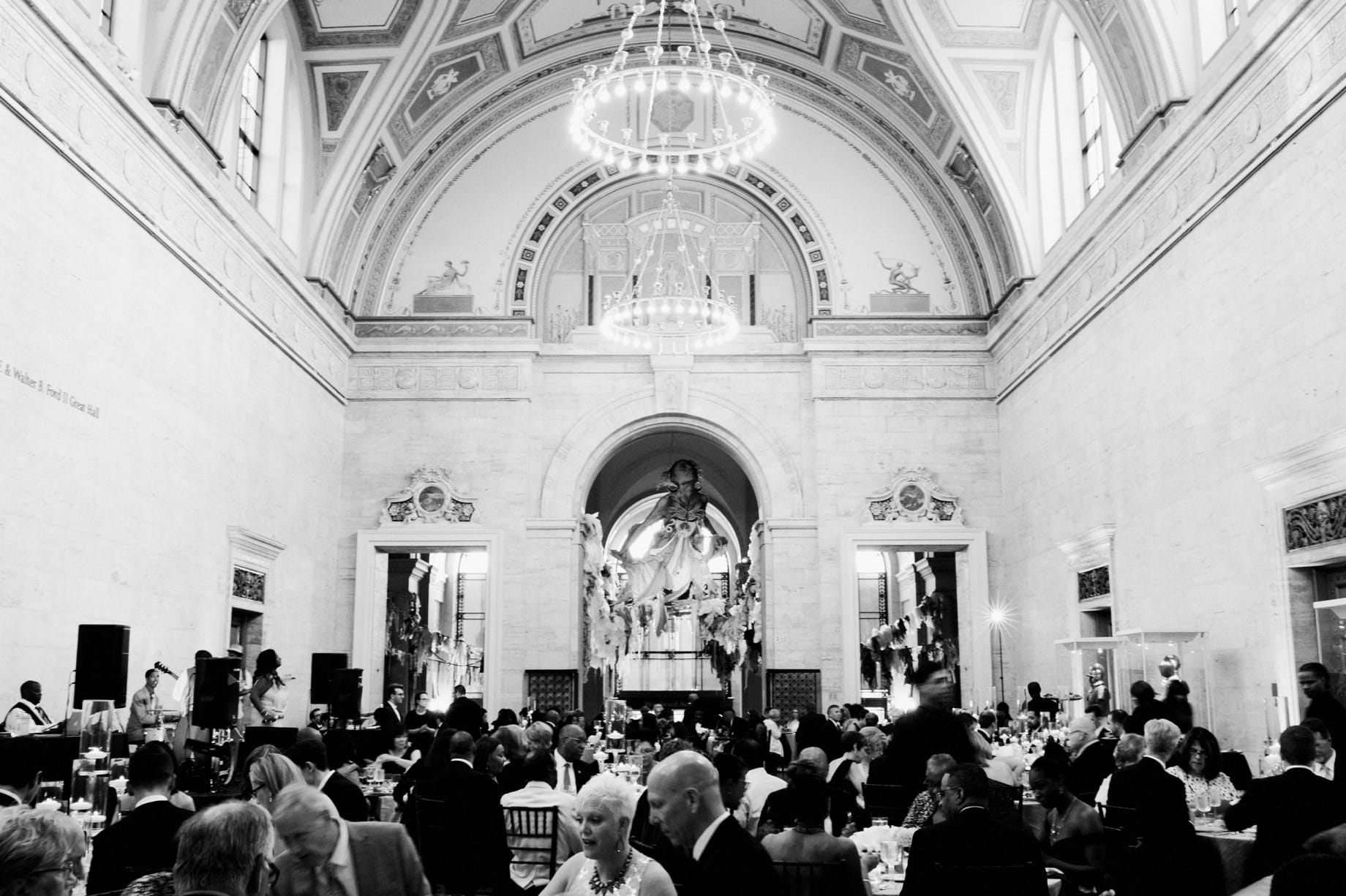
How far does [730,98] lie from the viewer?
1944 centimetres

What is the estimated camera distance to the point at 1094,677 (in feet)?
42.5

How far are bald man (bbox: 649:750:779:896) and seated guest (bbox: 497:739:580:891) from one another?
98.0 inches

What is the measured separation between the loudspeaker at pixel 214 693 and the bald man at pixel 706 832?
7.21 metres

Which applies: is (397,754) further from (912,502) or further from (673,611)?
(673,611)

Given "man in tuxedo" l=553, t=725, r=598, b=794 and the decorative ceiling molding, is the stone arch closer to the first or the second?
the decorative ceiling molding

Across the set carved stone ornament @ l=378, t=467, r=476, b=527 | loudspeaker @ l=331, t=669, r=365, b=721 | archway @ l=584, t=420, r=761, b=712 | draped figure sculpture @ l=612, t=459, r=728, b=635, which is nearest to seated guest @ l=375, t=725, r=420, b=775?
loudspeaker @ l=331, t=669, r=365, b=721

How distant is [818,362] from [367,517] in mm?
7130

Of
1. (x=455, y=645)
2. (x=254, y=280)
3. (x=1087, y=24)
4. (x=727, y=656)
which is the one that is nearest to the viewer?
(x=1087, y=24)

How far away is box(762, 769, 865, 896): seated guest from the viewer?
429 cm

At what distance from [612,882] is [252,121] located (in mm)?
13826

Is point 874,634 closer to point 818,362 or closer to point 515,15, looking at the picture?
point 818,362

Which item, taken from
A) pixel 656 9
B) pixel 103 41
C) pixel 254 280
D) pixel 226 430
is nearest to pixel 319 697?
pixel 226 430

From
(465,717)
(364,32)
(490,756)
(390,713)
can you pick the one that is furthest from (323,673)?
(465,717)

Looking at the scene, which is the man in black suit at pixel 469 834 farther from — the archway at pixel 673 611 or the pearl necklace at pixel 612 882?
the archway at pixel 673 611
